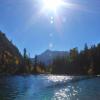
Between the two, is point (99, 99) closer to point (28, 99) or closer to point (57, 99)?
point (57, 99)

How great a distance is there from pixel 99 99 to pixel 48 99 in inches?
347

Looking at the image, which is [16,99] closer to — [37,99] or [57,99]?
[37,99]

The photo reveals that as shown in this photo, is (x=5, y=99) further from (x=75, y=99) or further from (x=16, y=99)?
(x=75, y=99)

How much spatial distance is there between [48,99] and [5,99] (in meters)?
7.65

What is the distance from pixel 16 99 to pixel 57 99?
7315 mm

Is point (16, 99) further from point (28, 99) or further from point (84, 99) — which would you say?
point (84, 99)

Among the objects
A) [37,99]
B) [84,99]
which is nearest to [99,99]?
[84,99]

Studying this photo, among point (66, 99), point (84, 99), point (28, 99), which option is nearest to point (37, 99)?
point (28, 99)

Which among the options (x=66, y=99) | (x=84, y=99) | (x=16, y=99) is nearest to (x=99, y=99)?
(x=84, y=99)

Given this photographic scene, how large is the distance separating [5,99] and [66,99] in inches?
424

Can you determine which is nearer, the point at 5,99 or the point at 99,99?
the point at 99,99

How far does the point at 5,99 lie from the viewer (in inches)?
2012

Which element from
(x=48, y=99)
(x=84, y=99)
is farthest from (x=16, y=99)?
(x=84, y=99)

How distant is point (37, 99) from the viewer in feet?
166
